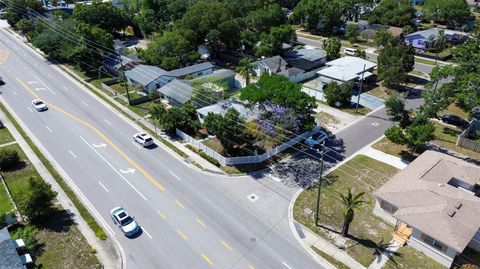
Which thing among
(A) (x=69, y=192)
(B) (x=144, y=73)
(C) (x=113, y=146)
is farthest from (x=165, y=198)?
(B) (x=144, y=73)

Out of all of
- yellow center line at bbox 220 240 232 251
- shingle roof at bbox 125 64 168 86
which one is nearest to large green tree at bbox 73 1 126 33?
shingle roof at bbox 125 64 168 86

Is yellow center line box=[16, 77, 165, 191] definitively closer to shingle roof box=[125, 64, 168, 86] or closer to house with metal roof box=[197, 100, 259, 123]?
house with metal roof box=[197, 100, 259, 123]

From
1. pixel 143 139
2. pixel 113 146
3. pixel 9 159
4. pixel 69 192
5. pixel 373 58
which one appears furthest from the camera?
pixel 373 58

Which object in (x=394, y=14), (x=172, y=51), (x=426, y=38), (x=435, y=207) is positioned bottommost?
(x=435, y=207)

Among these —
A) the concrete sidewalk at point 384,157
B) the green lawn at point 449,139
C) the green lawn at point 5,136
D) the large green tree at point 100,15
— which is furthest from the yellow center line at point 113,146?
the green lawn at point 449,139

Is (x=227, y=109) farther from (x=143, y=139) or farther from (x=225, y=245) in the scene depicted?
(x=225, y=245)

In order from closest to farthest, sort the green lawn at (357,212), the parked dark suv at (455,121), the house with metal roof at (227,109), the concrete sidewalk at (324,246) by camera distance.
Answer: the concrete sidewalk at (324,246), the green lawn at (357,212), the house with metal roof at (227,109), the parked dark suv at (455,121)

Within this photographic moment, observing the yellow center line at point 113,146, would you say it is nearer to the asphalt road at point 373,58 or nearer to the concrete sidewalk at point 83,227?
the concrete sidewalk at point 83,227
